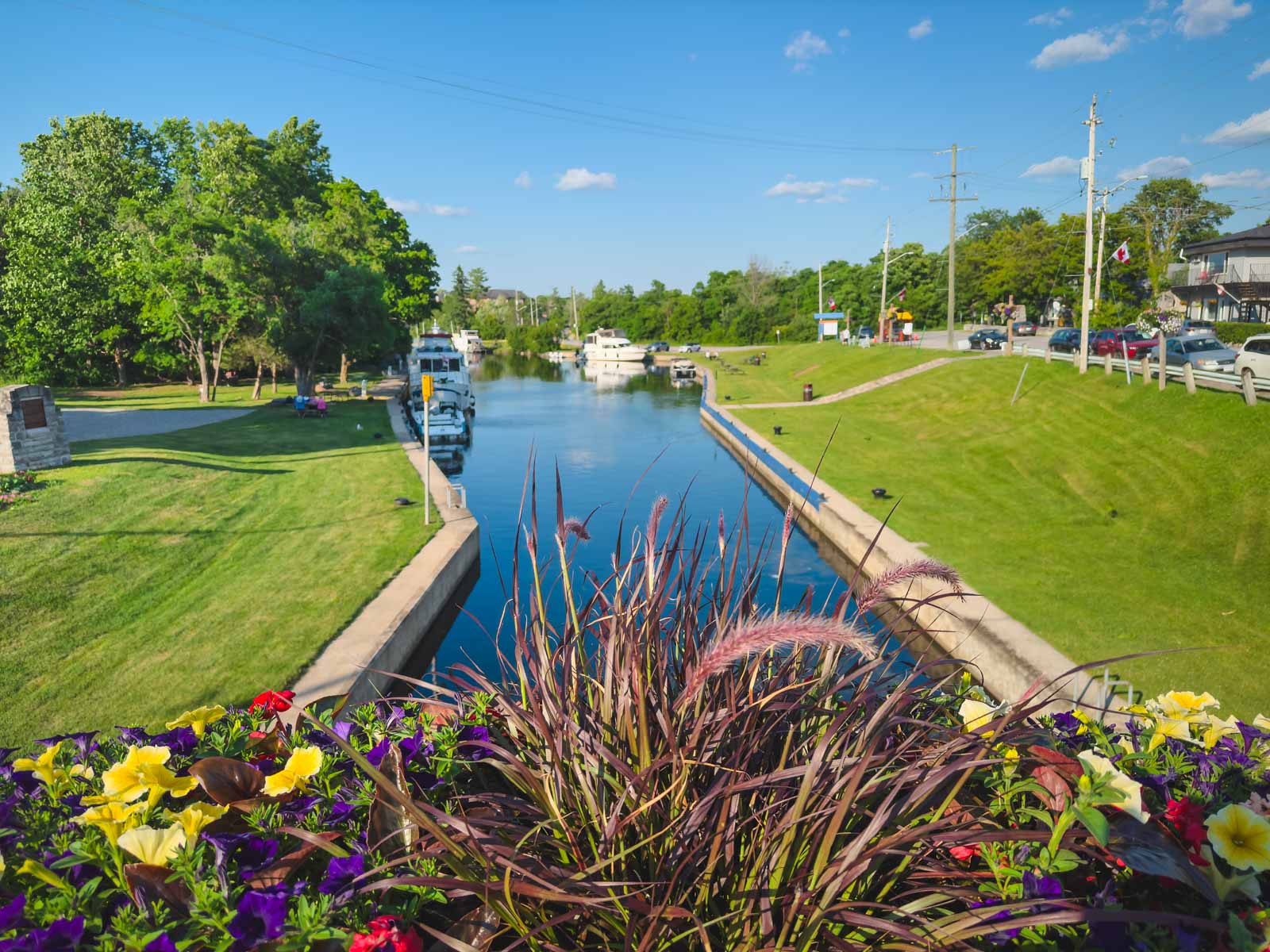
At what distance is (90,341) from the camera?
33062 millimetres

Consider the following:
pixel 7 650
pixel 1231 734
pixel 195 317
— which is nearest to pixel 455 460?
pixel 195 317

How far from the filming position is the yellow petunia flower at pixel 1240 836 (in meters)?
1.77

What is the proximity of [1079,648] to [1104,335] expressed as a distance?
27.2 metres

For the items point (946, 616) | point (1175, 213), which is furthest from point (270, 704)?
point (1175, 213)

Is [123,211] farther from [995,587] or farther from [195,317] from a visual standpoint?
[995,587]

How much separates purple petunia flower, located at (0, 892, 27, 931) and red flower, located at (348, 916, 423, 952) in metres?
0.64

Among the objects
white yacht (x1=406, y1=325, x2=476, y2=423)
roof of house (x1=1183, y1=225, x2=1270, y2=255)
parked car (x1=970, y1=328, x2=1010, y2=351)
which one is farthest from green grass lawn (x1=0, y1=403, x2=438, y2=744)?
roof of house (x1=1183, y1=225, x2=1270, y2=255)

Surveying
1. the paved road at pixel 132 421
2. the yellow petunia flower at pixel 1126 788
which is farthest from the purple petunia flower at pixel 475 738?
the paved road at pixel 132 421

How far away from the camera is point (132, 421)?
23562 millimetres

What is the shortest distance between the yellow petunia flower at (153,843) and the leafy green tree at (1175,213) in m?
78.8

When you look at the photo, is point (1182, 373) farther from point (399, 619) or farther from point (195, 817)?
point (195, 817)

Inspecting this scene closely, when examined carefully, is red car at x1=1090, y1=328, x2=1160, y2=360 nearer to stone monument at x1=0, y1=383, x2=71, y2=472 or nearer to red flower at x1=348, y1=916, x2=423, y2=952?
stone monument at x1=0, y1=383, x2=71, y2=472

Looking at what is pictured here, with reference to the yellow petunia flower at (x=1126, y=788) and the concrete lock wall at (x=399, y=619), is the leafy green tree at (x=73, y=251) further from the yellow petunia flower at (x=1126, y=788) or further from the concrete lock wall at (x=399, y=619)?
the yellow petunia flower at (x=1126, y=788)

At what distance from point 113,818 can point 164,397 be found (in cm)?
3508
